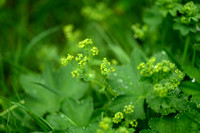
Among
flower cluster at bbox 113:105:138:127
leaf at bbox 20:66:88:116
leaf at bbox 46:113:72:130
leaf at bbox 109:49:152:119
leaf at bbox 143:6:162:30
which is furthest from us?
leaf at bbox 143:6:162:30

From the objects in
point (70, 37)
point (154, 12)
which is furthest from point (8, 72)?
point (154, 12)

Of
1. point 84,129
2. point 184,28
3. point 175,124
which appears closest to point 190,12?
point 184,28

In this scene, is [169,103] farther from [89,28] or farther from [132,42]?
[89,28]

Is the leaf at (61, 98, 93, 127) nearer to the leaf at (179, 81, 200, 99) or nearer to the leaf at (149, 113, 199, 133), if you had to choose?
the leaf at (149, 113, 199, 133)

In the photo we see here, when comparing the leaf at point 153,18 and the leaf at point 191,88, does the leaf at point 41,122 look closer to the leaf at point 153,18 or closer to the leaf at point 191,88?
the leaf at point 191,88

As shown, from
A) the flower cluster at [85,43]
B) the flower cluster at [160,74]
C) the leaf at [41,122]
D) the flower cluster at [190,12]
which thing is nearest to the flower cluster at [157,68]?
the flower cluster at [160,74]

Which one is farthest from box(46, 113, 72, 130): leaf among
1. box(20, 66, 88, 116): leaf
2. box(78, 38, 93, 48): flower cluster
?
box(78, 38, 93, 48): flower cluster

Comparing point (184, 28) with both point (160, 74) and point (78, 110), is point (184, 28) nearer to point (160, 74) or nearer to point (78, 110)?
point (160, 74)
